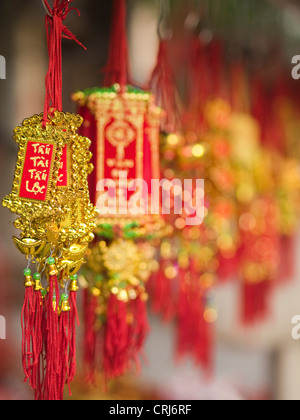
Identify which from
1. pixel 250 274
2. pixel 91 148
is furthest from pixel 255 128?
pixel 91 148

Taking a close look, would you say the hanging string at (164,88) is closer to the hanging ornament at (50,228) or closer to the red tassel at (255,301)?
the hanging ornament at (50,228)

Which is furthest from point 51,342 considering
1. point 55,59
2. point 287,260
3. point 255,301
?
point 287,260

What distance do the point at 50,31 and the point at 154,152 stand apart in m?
0.28

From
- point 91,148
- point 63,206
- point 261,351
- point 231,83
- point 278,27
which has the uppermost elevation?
point 278,27

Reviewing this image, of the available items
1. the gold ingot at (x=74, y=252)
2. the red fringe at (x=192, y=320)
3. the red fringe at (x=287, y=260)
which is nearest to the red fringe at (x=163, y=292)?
the red fringe at (x=192, y=320)

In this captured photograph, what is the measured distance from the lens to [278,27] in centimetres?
176

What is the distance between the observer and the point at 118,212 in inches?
37.6

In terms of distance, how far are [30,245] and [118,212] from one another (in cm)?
19

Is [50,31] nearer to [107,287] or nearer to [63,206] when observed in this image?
[63,206]

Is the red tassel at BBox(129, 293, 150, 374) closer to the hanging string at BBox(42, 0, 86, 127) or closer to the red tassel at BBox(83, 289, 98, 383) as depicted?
the red tassel at BBox(83, 289, 98, 383)

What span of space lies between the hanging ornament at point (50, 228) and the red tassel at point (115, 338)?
0.17m

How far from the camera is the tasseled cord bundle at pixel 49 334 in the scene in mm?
803

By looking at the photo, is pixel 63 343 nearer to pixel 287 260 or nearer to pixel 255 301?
pixel 255 301

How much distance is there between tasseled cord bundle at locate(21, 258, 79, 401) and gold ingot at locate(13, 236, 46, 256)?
0.03 m
